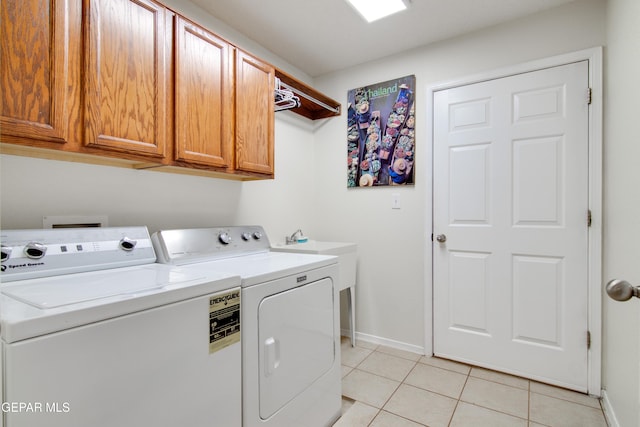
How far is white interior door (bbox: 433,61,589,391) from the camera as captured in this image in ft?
6.31

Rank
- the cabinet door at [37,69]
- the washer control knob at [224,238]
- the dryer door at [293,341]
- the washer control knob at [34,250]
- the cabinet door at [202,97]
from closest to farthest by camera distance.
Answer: the cabinet door at [37,69], the washer control knob at [34,250], the dryer door at [293,341], the cabinet door at [202,97], the washer control knob at [224,238]

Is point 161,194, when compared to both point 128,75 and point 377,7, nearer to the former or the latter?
point 128,75

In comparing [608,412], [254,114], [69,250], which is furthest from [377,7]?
[608,412]

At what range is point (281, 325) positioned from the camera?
1324mm

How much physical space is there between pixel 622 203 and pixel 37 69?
248 centimetres

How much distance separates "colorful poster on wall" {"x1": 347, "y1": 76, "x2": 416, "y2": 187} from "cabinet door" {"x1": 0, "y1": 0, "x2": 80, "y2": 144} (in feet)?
6.40

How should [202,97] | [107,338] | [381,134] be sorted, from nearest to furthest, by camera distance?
[107,338]
[202,97]
[381,134]

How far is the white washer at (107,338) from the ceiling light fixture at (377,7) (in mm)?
1778

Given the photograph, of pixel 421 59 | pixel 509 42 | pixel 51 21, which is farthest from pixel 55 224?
pixel 509 42

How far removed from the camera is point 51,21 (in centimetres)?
111

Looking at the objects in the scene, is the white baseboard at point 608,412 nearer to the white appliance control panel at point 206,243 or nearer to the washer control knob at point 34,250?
the white appliance control panel at point 206,243

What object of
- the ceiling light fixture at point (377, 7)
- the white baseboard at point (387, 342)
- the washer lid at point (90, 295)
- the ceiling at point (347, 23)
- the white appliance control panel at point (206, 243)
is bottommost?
the white baseboard at point (387, 342)

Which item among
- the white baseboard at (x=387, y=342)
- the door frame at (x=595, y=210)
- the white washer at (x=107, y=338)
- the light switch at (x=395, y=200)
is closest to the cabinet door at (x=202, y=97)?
the white washer at (x=107, y=338)

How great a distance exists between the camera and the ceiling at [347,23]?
6.34ft
